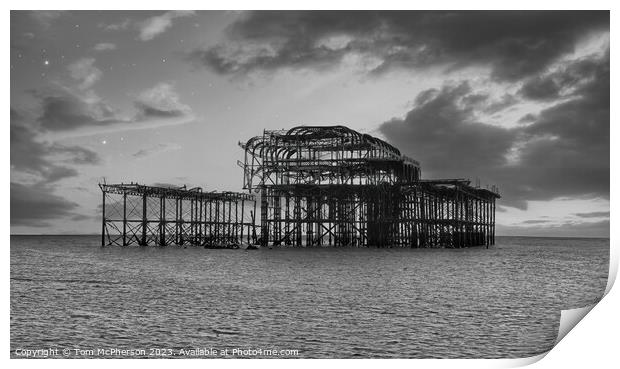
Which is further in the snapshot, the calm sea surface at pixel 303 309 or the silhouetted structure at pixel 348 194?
the silhouetted structure at pixel 348 194

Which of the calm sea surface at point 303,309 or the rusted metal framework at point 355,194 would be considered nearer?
the calm sea surface at point 303,309

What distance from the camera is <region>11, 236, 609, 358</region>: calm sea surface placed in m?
25.7

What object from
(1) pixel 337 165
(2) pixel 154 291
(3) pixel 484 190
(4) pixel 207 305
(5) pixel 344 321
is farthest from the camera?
(3) pixel 484 190

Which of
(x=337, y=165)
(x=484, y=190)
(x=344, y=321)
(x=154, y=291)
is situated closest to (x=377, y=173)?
(x=337, y=165)

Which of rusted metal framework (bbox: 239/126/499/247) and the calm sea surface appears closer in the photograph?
the calm sea surface

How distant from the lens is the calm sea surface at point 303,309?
2573 cm

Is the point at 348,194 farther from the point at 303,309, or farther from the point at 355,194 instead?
the point at 303,309

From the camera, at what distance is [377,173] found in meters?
92.6

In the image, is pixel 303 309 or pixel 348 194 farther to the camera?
pixel 348 194

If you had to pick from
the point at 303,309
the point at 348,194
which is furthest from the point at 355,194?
the point at 303,309

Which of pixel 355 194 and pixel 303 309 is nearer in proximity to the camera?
pixel 303 309

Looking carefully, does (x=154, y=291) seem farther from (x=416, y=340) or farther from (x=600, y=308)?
(x=600, y=308)

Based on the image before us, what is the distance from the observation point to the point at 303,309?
33188 mm

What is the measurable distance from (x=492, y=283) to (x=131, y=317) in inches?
988
